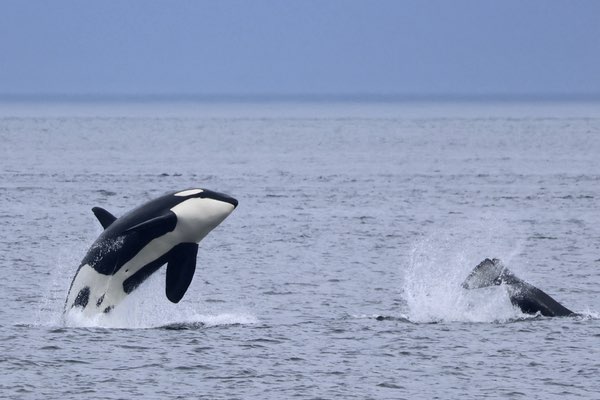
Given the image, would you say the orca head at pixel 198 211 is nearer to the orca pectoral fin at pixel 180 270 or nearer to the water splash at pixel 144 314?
the orca pectoral fin at pixel 180 270

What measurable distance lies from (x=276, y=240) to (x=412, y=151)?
60.5 metres

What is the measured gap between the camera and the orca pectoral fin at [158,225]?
2328 cm

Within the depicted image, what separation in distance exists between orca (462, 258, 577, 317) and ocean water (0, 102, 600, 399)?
307 millimetres

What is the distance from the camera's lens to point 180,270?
23578mm

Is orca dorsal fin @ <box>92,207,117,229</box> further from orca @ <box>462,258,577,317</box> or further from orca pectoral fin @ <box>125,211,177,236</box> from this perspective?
orca @ <box>462,258,577,317</box>

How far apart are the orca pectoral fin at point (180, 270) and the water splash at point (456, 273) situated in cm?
524

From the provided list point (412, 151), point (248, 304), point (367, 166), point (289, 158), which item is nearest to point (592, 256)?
point (248, 304)

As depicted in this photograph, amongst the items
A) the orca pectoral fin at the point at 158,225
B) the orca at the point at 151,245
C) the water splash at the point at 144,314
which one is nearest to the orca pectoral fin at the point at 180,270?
the orca at the point at 151,245

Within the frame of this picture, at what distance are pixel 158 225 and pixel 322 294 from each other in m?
7.50

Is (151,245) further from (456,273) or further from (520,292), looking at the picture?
(456,273)

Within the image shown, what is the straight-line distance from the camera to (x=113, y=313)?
24.6m

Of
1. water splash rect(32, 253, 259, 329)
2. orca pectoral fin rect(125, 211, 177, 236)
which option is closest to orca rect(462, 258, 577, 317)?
water splash rect(32, 253, 259, 329)

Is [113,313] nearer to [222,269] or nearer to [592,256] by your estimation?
[222,269]

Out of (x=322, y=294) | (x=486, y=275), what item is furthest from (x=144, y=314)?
(x=486, y=275)
